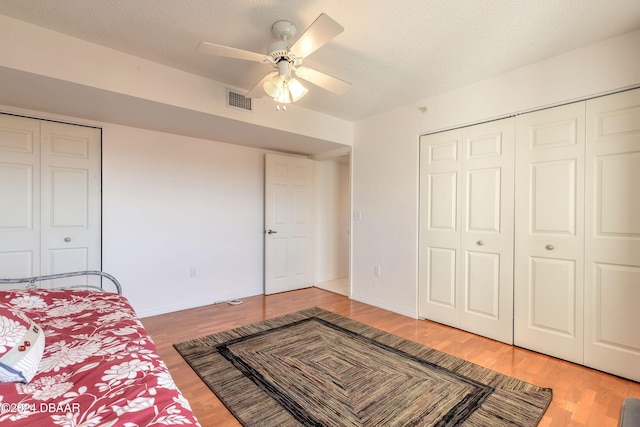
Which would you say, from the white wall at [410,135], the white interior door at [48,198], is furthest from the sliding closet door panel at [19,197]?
the white wall at [410,135]

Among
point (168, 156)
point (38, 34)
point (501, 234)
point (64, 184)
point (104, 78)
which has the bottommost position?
point (501, 234)

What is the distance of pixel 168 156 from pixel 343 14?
2623 mm

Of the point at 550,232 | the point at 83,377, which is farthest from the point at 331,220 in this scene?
the point at 83,377

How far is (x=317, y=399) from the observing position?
73.9 inches

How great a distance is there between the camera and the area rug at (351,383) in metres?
1.73

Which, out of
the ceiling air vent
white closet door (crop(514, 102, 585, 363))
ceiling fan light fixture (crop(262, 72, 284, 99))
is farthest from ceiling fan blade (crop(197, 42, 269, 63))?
white closet door (crop(514, 102, 585, 363))

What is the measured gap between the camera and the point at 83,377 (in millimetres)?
1069

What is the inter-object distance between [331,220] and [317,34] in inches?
148

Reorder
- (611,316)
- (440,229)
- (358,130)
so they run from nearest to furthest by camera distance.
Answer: (611,316)
(440,229)
(358,130)

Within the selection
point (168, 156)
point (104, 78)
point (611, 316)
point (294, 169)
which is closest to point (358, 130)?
point (294, 169)

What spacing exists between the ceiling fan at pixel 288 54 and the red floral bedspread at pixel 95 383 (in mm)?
1667

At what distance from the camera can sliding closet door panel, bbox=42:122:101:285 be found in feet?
9.33

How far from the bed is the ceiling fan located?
166 centimetres

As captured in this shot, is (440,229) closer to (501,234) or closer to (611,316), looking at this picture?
(501,234)
